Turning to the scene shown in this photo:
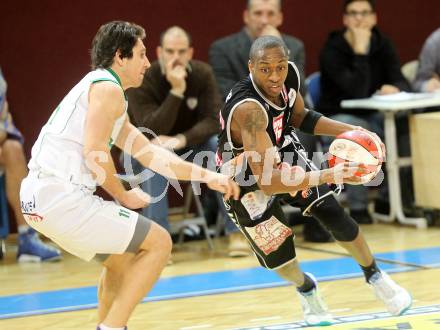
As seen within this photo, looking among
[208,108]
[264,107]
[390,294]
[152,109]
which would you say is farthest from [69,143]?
[208,108]

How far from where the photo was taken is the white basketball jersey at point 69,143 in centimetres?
Answer: 452

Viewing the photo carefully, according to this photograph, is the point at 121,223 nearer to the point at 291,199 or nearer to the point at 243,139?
the point at 243,139

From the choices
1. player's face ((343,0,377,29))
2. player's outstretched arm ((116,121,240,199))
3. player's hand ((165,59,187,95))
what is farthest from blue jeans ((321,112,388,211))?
player's outstretched arm ((116,121,240,199))

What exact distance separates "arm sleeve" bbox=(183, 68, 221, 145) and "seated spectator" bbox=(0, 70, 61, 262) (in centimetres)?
140

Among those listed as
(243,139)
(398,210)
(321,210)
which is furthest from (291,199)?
(398,210)

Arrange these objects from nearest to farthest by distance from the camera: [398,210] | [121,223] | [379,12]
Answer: [121,223], [398,210], [379,12]

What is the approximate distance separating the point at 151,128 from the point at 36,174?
305cm

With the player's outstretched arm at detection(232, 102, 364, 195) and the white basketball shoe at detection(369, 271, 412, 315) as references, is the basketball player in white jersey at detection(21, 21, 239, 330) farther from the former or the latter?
the white basketball shoe at detection(369, 271, 412, 315)

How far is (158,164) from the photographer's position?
4.84m

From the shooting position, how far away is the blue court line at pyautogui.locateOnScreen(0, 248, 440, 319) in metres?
6.20

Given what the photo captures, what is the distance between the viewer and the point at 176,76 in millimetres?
7551

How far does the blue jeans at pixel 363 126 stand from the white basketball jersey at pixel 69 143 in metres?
4.21

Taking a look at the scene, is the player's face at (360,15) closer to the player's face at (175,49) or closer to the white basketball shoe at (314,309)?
the player's face at (175,49)

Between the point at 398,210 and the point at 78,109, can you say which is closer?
the point at 78,109
